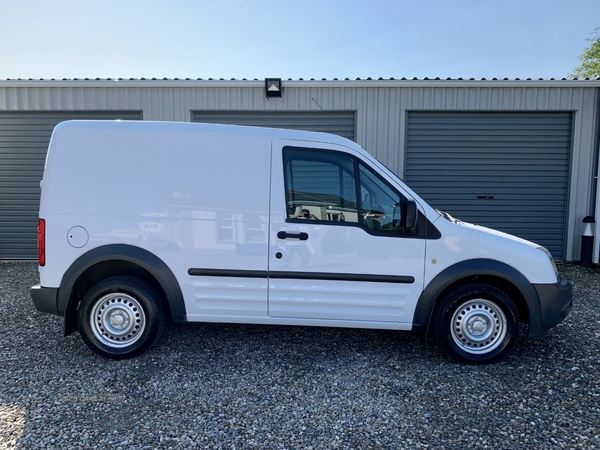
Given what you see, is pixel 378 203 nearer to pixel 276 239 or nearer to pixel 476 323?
pixel 276 239

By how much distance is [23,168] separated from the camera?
841cm

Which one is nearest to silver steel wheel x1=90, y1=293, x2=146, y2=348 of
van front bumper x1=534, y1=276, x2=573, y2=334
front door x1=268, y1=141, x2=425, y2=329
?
front door x1=268, y1=141, x2=425, y2=329

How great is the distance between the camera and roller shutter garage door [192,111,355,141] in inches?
323

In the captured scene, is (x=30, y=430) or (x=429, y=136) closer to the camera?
(x=30, y=430)

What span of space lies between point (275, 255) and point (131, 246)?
1341 mm

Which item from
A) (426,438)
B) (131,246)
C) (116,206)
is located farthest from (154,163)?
(426,438)

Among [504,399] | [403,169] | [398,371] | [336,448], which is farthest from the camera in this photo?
[403,169]

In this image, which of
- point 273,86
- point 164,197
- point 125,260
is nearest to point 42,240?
point 125,260

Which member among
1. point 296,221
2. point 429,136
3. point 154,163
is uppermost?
point 429,136

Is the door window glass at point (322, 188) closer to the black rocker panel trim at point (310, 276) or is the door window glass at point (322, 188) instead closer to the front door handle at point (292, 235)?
the front door handle at point (292, 235)

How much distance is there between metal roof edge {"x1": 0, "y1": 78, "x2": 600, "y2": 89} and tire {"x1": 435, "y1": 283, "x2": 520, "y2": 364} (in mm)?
5285

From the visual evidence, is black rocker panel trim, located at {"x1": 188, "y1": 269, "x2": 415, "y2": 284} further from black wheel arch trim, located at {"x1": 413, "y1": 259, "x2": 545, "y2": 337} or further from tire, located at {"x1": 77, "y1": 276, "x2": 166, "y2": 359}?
tire, located at {"x1": 77, "y1": 276, "x2": 166, "y2": 359}

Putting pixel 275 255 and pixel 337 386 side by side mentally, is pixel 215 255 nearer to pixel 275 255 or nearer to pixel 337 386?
pixel 275 255

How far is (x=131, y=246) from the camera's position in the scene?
12.5ft
